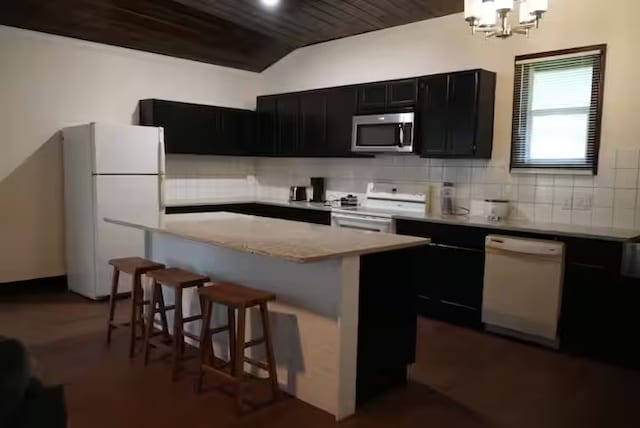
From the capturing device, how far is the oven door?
4.65m

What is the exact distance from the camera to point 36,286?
5109 millimetres

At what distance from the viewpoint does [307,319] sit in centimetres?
281

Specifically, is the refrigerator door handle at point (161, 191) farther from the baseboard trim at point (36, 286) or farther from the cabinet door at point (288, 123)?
the cabinet door at point (288, 123)

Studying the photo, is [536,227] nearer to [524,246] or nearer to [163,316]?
[524,246]

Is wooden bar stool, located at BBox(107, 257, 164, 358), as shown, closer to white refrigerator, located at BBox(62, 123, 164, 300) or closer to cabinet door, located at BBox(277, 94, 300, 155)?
white refrigerator, located at BBox(62, 123, 164, 300)

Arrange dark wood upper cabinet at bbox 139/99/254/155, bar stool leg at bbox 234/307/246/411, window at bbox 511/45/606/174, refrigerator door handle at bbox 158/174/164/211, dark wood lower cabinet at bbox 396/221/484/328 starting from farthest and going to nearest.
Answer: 1. dark wood upper cabinet at bbox 139/99/254/155
2. refrigerator door handle at bbox 158/174/164/211
3. dark wood lower cabinet at bbox 396/221/484/328
4. window at bbox 511/45/606/174
5. bar stool leg at bbox 234/307/246/411

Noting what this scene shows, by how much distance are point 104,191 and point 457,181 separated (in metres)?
3.35

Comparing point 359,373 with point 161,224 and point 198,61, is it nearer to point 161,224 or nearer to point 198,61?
point 161,224

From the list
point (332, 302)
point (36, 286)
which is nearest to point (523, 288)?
point (332, 302)

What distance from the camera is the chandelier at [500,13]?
9.39ft

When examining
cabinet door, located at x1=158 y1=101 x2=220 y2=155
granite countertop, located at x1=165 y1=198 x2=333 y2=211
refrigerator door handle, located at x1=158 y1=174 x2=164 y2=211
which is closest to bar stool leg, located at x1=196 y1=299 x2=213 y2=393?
refrigerator door handle, located at x1=158 y1=174 x2=164 y2=211

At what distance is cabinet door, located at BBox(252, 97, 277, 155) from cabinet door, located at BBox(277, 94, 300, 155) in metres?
0.09

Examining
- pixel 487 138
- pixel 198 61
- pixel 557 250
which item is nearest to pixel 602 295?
pixel 557 250

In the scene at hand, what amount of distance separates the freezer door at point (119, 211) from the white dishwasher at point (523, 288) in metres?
3.04
